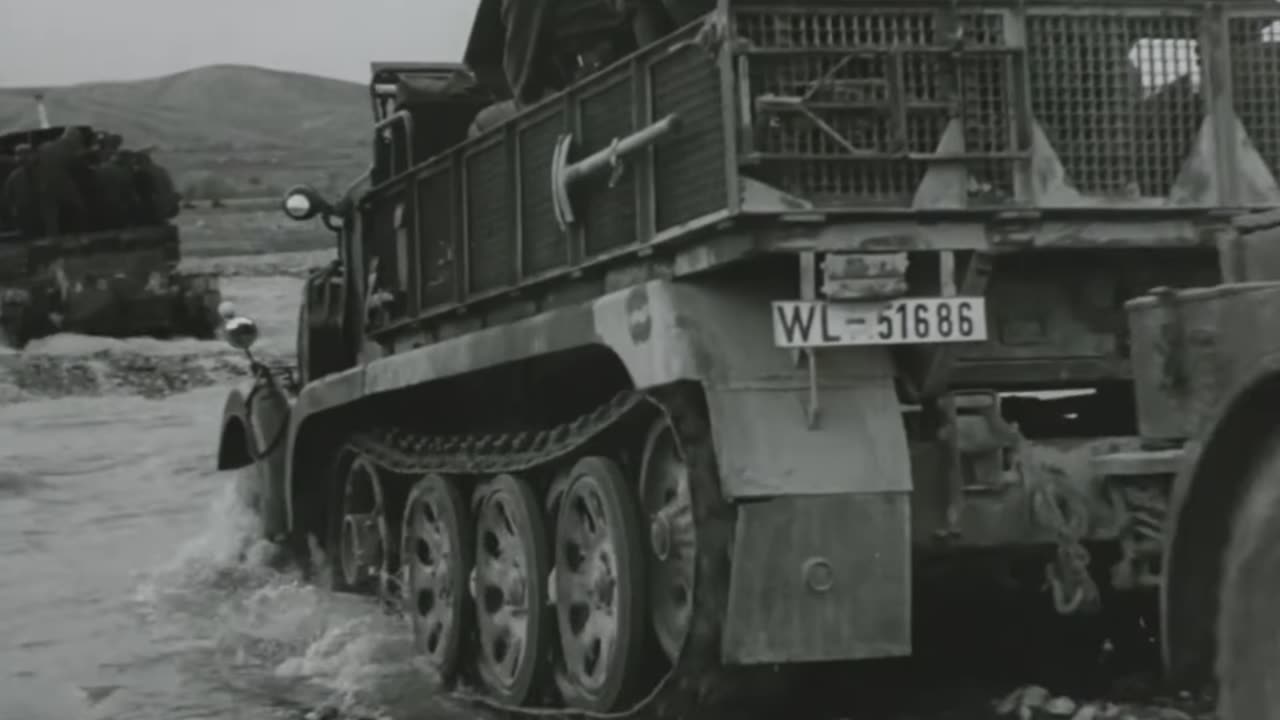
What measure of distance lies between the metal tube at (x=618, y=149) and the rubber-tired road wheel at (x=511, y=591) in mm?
1366

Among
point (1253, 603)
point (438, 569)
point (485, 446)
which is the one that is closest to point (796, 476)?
point (1253, 603)

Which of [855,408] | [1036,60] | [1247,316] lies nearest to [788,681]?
[855,408]

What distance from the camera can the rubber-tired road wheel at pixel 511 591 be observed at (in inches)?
311

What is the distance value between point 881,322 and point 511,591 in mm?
2656

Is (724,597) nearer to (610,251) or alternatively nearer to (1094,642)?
(610,251)

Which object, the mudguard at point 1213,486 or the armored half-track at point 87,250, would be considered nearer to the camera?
the mudguard at point 1213,486

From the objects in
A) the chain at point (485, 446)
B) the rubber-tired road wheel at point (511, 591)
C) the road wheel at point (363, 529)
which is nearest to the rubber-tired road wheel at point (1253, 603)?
the chain at point (485, 446)

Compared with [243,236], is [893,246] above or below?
below

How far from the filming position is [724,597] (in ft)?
21.0

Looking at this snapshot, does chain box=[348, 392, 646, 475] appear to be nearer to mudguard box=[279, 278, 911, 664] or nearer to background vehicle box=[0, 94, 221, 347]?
mudguard box=[279, 278, 911, 664]

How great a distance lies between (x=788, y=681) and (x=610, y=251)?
1470 mm

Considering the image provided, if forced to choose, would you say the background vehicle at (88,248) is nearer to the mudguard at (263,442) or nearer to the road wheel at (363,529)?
the mudguard at (263,442)

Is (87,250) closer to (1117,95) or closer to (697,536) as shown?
(697,536)

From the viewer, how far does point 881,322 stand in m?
6.09
